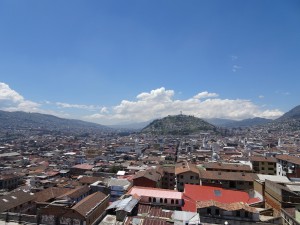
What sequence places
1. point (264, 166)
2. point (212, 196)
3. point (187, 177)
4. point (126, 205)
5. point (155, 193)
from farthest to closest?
point (264, 166) → point (187, 177) → point (212, 196) → point (155, 193) → point (126, 205)

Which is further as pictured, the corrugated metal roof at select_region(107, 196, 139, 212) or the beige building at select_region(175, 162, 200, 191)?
the beige building at select_region(175, 162, 200, 191)

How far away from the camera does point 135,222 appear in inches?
814

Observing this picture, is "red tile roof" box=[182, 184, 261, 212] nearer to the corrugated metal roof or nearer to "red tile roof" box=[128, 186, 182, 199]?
"red tile roof" box=[128, 186, 182, 199]

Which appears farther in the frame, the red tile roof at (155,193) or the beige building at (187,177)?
the beige building at (187,177)

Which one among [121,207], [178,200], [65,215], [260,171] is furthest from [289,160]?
[65,215]

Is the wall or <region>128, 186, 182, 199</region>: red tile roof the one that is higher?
<region>128, 186, 182, 199</region>: red tile roof

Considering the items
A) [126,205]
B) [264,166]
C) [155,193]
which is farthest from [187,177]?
[126,205]

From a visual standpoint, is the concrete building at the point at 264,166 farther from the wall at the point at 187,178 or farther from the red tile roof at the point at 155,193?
the red tile roof at the point at 155,193

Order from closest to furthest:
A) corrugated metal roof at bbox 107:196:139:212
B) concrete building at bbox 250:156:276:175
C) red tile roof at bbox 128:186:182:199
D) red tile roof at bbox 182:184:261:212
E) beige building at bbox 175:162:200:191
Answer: corrugated metal roof at bbox 107:196:139:212, red tile roof at bbox 128:186:182:199, red tile roof at bbox 182:184:261:212, beige building at bbox 175:162:200:191, concrete building at bbox 250:156:276:175

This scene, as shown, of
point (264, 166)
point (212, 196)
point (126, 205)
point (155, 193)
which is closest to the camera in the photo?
point (126, 205)

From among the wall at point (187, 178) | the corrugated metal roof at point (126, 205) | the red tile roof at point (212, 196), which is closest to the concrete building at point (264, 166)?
the wall at point (187, 178)

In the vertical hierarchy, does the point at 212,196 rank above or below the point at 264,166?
below

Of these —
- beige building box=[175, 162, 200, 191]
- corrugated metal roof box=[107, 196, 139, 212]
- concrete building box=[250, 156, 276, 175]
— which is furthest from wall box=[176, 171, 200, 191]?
corrugated metal roof box=[107, 196, 139, 212]

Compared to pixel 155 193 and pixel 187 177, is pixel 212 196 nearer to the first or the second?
pixel 155 193
